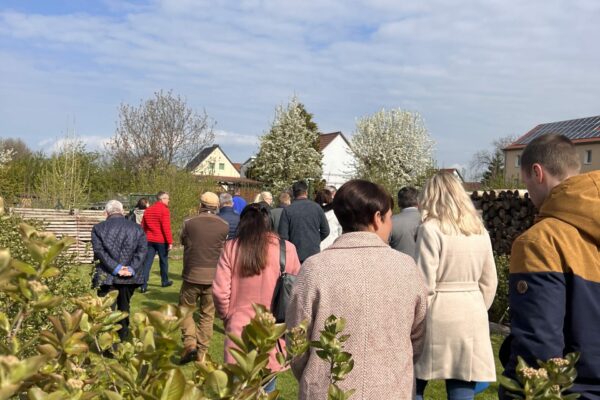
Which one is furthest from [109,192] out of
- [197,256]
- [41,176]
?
[197,256]

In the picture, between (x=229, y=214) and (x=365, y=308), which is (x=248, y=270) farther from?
(x=229, y=214)

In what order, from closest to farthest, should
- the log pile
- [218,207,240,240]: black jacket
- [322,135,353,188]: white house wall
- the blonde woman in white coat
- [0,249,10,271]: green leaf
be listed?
[0,249,10,271]: green leaf
the blonde woman in white coat
[218,207,240,240]: black jacket
the log pile
[322,135,353,188]: white house wall

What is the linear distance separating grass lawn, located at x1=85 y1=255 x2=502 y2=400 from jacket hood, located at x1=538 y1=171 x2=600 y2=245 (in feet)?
4.77

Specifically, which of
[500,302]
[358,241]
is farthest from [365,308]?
[500,302]

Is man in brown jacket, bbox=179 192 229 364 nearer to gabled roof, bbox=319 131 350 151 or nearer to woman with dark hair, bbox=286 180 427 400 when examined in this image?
woman with dark hair, bbox=286 180 427 400

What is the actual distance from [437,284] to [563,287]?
1.77 metres

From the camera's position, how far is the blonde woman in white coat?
3801 mm

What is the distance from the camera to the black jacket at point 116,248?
278 inches

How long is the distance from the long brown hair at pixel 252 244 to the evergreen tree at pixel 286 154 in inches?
1368

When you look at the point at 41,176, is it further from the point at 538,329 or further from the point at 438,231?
the point at 538,329


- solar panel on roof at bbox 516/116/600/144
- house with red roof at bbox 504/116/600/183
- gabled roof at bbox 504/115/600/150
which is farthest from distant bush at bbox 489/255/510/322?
solar panel on roof at bbox 516/116/600/144

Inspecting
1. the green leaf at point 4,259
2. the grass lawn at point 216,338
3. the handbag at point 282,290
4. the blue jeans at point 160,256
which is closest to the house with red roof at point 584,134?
the grass lawn at point 216,338

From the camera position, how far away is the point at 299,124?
40.8 meters

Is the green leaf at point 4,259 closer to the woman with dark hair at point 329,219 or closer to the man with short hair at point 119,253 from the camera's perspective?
the man with short hair at point 119,253
